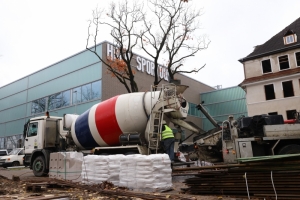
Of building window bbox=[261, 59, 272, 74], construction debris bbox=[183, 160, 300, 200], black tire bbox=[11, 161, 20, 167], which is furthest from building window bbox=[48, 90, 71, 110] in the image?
construction debris bbox=[183, 160, 300, 200]

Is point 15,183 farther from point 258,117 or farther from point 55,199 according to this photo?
point 258,117

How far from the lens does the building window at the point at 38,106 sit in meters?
33.3

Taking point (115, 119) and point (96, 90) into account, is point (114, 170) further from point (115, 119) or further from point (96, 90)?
point (96, 90)

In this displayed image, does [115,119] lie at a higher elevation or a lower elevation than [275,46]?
lower

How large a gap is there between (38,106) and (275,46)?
2872cm

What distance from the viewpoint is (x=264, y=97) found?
94.2 feet

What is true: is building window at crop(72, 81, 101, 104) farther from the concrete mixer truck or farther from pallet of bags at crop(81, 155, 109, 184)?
pallet of bags at crop(81, 155, 109, 184)

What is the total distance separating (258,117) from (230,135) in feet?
4.21

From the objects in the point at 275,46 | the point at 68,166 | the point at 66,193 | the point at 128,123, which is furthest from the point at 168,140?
the point at 275,46

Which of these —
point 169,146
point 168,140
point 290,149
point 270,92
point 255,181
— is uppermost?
point 270,92

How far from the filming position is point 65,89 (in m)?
30.2

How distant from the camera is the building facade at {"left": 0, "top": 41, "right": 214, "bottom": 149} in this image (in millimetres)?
26859

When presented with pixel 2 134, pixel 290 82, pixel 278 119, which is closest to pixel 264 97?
pixel 290 82

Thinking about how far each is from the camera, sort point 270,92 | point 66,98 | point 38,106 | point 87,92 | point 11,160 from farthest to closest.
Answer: point 38,106, point 66,98, point 270,92, point 87,92, point 11,160
